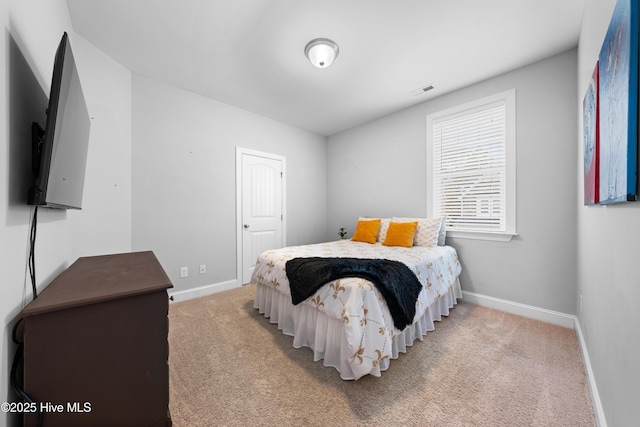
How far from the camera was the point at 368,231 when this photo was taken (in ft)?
11.5

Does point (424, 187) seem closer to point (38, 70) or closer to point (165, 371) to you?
point (165, 371)

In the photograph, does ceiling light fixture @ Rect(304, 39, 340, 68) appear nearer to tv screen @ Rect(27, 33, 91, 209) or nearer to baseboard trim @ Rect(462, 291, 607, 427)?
tv screen @ Rect(27, 33, 91, 209)

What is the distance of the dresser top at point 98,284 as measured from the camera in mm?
806

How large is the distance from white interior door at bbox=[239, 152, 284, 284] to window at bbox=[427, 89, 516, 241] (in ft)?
7.80

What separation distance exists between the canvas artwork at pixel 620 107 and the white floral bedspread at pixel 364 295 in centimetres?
129

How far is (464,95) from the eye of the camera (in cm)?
304

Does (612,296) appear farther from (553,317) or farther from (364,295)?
(553,317)

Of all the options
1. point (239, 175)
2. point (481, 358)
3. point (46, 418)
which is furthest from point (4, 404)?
point (239, 175)

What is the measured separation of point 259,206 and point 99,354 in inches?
124

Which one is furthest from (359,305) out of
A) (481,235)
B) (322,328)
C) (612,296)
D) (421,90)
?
(421,90)

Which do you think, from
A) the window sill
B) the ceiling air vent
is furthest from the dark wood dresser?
the ceiling air vent

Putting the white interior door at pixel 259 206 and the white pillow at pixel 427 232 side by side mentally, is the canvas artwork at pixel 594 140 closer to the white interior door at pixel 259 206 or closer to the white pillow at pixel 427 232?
the white pillow at pixel 427 232

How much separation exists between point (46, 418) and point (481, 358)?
8.01 ft

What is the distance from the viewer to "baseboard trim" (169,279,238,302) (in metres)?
3.05
